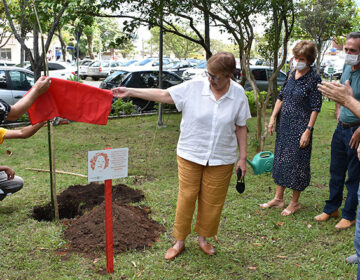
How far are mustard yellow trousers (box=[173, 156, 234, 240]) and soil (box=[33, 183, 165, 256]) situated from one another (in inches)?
20.5

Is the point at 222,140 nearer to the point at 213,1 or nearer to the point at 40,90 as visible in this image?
the point at 40,90

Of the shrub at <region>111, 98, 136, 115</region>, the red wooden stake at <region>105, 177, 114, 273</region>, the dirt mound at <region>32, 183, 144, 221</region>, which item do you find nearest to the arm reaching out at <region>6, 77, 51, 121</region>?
the red wooden stake at <region>105, 177, 114, 273</region>

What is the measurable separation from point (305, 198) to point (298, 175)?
0.89 metres

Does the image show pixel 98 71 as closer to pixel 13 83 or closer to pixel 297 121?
pixel 13 83

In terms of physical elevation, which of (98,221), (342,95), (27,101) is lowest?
(98,221)

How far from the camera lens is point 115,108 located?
11.1 m

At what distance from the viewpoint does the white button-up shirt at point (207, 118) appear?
10.5 ft

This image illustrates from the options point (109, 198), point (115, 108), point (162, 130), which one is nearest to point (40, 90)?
point (109, 198)

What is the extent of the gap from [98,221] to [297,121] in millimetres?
2476

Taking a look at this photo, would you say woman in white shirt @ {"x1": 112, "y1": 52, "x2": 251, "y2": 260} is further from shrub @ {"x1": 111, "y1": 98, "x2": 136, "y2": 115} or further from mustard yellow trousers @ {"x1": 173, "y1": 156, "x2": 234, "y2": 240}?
shrub @ {"x1": 111, "y1": 98, "x2": 136, "y2": 115}

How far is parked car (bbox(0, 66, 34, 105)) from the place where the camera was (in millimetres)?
10484

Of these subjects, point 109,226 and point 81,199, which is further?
point 81,199

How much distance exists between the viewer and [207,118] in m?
3.21

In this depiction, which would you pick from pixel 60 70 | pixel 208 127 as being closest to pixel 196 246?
pixel 208 127
